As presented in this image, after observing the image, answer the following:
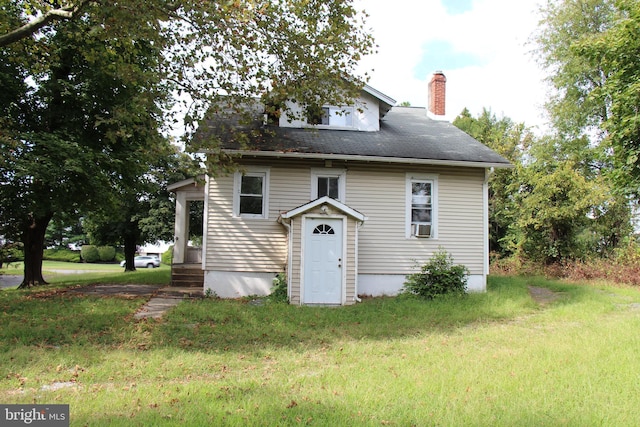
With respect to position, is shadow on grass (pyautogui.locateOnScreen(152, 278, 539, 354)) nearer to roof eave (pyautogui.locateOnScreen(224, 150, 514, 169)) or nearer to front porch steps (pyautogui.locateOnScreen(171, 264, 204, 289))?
front porch steps (pyautogui.locateOnScreen(171, 264, 204, 289))

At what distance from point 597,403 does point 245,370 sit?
13.5 feet

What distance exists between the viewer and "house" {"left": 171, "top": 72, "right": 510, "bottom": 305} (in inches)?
446

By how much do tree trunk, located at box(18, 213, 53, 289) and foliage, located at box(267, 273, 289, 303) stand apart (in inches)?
349

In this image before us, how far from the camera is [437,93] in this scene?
645 inches

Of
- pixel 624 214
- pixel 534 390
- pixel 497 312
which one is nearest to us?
pixel 534 390

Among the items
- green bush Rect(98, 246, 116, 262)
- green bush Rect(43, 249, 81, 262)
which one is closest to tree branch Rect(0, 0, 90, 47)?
green bush Rect(98, 246, 116, 262)

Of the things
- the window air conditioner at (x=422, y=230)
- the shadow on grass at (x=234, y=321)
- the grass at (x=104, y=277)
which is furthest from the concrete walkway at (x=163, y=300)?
the window air conditioner at (x=422, y=230)

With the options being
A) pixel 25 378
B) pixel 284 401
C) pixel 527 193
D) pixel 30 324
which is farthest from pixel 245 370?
pixel 527 193

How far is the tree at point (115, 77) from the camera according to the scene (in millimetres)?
8844

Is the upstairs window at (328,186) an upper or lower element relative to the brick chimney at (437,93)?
lower

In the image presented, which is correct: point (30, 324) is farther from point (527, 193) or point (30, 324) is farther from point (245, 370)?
point (527, 193)

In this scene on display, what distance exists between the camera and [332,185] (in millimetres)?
12750

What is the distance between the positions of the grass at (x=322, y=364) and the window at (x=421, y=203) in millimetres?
3101

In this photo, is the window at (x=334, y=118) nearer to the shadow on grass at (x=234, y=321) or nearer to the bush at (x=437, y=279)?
the bush at (x=437, y=279)
